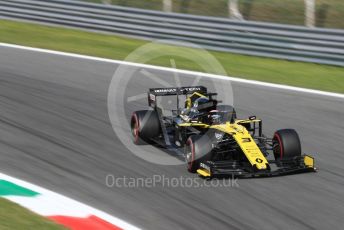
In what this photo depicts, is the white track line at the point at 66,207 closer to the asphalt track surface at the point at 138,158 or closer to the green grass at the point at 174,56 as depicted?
the asphalt track surface at the point at 138,158

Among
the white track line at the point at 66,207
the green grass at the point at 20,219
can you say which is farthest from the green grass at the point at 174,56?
the green grass at the point at 20,219

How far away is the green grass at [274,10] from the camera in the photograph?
778 inches

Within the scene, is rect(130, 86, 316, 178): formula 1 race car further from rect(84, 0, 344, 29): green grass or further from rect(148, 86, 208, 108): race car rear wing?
rect(84, 0, 344, 29): green grass

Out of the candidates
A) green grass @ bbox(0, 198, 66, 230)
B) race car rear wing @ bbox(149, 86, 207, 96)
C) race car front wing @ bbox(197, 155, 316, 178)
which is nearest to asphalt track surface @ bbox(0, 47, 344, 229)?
race car front wing @ bbox(197, 155, 316, 178)

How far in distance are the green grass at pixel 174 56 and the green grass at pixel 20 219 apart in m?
8.59

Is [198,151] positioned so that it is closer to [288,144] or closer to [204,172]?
[204,172]

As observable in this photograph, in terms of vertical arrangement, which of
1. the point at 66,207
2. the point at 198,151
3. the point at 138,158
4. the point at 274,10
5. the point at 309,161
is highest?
the point at 274,10

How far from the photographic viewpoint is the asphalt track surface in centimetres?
763

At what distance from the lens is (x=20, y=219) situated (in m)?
7.08

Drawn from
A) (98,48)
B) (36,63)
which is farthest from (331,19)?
(36,63)

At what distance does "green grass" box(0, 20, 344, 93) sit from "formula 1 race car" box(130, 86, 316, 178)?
5223 mm

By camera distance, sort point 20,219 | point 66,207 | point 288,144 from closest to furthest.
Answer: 1. point 20,219
2. point 66,207
3. point 288,144

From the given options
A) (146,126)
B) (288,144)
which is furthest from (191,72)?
(288,144)

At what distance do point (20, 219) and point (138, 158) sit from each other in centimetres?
288
